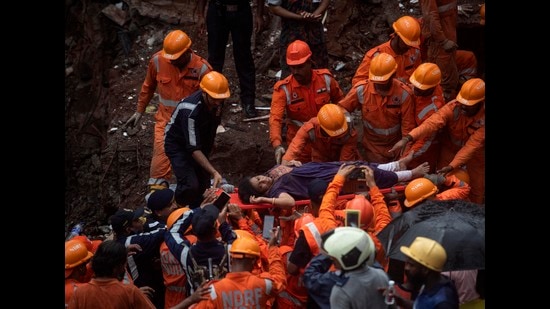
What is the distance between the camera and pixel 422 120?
367 inches

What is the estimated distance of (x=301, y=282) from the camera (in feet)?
22.5

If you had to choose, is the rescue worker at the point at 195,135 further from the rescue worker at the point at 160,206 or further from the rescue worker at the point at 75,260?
the rescue worker at the point at 75,260

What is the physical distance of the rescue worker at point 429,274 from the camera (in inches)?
223

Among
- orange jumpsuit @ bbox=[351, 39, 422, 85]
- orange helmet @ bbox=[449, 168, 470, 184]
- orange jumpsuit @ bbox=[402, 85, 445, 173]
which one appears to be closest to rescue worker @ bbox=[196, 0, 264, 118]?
orange jumpsuit @ bbox=[351, 39, 422, 85]

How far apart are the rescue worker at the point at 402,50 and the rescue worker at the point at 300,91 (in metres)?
0.43

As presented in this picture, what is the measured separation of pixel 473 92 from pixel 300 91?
77.0 inches

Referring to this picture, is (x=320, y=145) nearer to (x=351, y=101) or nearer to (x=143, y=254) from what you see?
(x=351, y=101)

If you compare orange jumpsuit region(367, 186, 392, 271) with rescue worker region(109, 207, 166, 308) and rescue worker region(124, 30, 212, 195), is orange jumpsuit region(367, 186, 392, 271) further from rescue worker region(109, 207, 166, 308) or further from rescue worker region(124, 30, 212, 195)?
rescue worker region(124, 30, 212, 195)

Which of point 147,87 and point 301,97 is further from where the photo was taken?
point 147,87

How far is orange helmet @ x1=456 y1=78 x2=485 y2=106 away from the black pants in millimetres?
3227

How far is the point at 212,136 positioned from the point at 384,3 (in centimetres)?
456

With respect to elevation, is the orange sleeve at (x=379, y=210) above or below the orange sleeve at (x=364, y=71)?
below

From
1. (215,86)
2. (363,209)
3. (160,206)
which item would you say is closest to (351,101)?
(215,86)

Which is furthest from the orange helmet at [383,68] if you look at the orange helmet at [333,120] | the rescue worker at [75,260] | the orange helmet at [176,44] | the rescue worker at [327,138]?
the rescue worker at [75,260]
